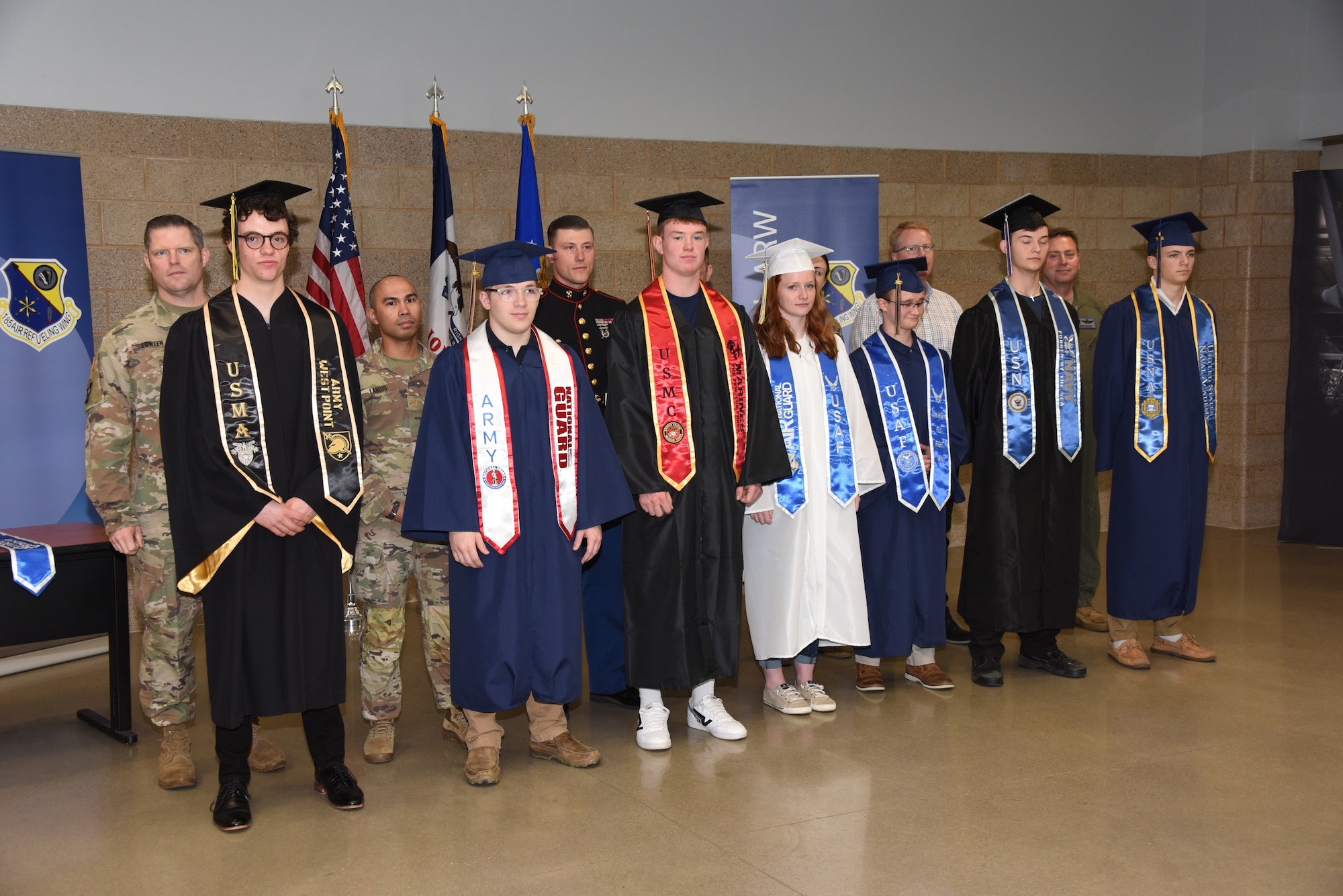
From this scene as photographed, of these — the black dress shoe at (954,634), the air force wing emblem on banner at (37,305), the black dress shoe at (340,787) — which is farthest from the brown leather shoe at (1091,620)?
the air force wing emblem on banner at (37,305)

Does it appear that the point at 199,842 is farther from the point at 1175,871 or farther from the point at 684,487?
the point at 1175,871

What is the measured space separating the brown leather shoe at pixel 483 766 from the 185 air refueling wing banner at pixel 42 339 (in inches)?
113

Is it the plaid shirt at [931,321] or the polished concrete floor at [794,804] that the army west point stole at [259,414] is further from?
the plaid shirt at [931,321]

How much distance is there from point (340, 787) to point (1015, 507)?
2.72m

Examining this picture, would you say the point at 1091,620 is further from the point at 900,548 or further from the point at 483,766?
the point at 483,766

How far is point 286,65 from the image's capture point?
19.0 ft

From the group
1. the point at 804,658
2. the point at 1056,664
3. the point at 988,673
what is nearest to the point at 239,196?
the point at 804,658

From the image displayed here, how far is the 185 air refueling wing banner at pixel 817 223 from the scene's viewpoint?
6.20 metres

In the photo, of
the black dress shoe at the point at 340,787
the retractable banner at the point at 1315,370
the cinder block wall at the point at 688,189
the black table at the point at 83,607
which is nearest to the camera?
the black dress shoe at the point at 340,787

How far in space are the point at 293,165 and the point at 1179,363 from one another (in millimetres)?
4414

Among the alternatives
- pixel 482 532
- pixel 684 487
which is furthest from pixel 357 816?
pixel 684 487

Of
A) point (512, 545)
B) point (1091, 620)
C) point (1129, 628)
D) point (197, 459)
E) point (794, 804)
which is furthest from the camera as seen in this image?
point (1091, 620)

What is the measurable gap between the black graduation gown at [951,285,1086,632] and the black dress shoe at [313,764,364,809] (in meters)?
2.43

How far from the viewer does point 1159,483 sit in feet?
15.1
